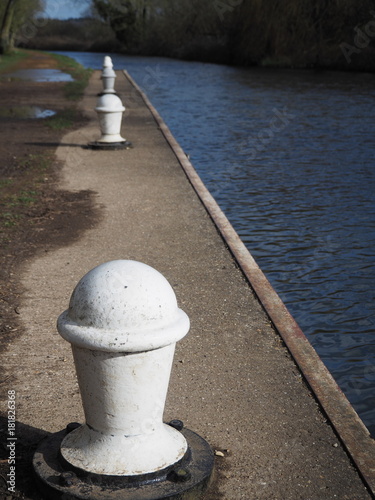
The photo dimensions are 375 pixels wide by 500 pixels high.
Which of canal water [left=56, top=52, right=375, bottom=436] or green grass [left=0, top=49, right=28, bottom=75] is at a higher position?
canal water [left=56, top=52, right=375, bottom=436]

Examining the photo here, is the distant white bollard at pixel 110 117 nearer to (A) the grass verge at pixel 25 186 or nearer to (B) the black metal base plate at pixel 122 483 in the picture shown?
(A) the grass verge at pixel 25 186

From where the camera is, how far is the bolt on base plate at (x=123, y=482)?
11.2 feet

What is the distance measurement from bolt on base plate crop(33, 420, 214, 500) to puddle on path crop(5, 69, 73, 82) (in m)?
28.1

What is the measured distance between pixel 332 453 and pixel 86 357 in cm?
141

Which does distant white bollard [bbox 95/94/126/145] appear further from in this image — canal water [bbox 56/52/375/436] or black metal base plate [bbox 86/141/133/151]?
canal water [bbox 56/52/375/436]

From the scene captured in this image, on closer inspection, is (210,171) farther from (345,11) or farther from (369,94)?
(345,11)

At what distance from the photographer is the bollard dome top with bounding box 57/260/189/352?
3250mm

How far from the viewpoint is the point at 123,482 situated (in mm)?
3465

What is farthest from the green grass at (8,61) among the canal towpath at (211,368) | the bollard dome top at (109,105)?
the canal towpath at (211,368)

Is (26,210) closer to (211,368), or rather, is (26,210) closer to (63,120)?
(211,368)

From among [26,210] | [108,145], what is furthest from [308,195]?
[26,210]

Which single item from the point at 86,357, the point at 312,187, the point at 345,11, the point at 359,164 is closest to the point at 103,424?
the point at 86,357

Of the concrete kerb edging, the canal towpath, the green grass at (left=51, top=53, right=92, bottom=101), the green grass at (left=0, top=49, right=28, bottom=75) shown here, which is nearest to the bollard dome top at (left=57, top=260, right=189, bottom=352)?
the canal towpath

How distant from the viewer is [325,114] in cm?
2112
